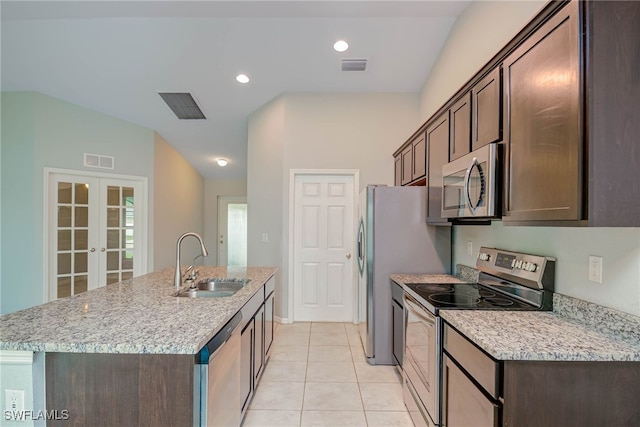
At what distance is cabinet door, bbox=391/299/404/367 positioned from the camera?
8.62 ft

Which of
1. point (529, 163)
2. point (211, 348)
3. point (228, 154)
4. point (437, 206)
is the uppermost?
point (228, 154)

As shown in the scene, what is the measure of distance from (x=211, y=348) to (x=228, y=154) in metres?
5.35

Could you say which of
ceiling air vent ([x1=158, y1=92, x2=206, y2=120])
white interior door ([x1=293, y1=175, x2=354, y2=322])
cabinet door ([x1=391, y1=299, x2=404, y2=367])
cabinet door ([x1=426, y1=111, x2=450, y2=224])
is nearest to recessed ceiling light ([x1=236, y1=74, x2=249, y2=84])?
ceiling air vent ([x1=158, y1=92, x2=206, y2=120])

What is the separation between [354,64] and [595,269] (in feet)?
10.1

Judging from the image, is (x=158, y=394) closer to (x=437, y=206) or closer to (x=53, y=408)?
(x=53, y=408)

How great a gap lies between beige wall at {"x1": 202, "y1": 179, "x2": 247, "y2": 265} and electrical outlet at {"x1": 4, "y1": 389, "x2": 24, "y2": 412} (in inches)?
248

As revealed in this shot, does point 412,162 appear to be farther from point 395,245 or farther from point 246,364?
point 246,364

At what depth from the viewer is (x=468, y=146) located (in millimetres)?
1997

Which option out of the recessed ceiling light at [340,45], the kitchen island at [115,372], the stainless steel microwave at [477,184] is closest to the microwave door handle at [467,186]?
the stainless steel microwave at [477,184]

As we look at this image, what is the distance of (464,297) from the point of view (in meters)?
2.02

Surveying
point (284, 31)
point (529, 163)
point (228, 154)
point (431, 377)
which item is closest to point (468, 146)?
point (529, 163)

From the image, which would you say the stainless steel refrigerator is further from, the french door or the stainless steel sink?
the french door

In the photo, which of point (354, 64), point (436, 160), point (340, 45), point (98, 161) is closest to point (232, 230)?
point (98, 161)

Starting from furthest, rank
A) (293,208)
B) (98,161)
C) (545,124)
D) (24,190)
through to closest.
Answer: (98,161) < (293,208) < (24,190) < (545,124)
